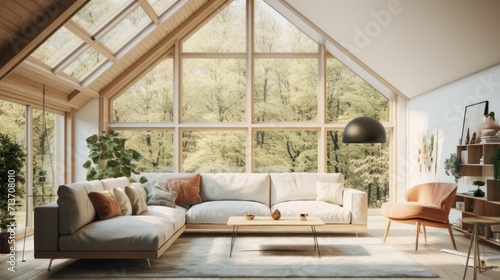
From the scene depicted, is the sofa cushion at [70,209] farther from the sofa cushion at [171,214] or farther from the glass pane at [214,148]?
the glass pane at [214,148]

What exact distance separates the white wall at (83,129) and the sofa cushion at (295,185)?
3388 millimetres

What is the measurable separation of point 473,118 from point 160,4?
489cm

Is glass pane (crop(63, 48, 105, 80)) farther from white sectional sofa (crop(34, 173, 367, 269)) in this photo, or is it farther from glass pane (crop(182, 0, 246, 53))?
white sectional sofa (crop(34, 173, 367, 269))

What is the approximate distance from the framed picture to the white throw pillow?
183cm

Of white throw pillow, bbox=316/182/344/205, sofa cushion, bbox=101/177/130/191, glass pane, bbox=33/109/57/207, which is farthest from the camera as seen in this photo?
white throw pillow, bbox=316/182/344/205

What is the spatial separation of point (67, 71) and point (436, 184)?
556 centimetres

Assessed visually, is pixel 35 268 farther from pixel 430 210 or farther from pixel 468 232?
pixel 468 232

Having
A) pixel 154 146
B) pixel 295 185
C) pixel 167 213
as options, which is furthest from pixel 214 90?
pixel 167 213

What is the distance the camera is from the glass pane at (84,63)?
764cm

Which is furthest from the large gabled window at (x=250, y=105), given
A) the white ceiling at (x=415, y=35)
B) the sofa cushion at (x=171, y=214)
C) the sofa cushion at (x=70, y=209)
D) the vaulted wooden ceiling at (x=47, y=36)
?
the sofa cushion at (x=70, y=209)

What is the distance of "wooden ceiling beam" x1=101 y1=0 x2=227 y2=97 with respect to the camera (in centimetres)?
895

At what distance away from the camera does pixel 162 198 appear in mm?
6965

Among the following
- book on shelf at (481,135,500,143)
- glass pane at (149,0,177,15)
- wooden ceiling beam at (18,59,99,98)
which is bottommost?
book on shelf at (481,135,500,143)

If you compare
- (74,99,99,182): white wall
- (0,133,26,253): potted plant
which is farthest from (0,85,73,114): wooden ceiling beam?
(0,133,26,253): potted plant
